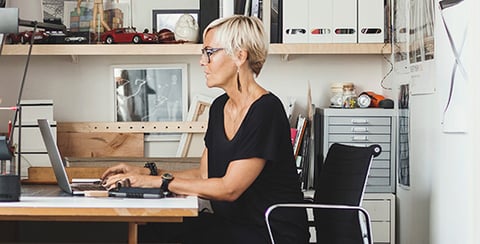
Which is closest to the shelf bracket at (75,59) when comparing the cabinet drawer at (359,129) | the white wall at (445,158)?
the cabinet drawer at (359,129)

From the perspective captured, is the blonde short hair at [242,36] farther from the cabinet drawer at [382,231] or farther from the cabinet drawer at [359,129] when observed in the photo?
the cabinet drawer at [382,231]

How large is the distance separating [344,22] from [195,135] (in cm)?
92

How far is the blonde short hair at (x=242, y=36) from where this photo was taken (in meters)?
2.60

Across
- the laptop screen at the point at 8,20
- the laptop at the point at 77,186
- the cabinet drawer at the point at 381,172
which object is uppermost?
the laptop screen at the point at 8,20

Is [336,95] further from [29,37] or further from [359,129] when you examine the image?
[29,37]

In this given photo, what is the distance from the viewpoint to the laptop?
230 cm

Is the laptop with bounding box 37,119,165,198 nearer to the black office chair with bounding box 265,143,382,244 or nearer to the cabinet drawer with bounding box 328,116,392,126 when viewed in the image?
the black office chair with bounding box 265,143,382,244

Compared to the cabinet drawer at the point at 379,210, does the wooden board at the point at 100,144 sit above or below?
above

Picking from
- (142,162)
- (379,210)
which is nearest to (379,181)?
(379,210)

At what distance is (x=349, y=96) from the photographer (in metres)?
3.62

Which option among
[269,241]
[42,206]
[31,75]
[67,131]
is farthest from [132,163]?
[42,206]

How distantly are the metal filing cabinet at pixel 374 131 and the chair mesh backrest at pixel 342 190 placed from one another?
2.11ft

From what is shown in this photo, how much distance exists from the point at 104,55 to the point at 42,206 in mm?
1810

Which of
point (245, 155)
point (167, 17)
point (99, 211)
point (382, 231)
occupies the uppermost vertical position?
point (167, 17)
